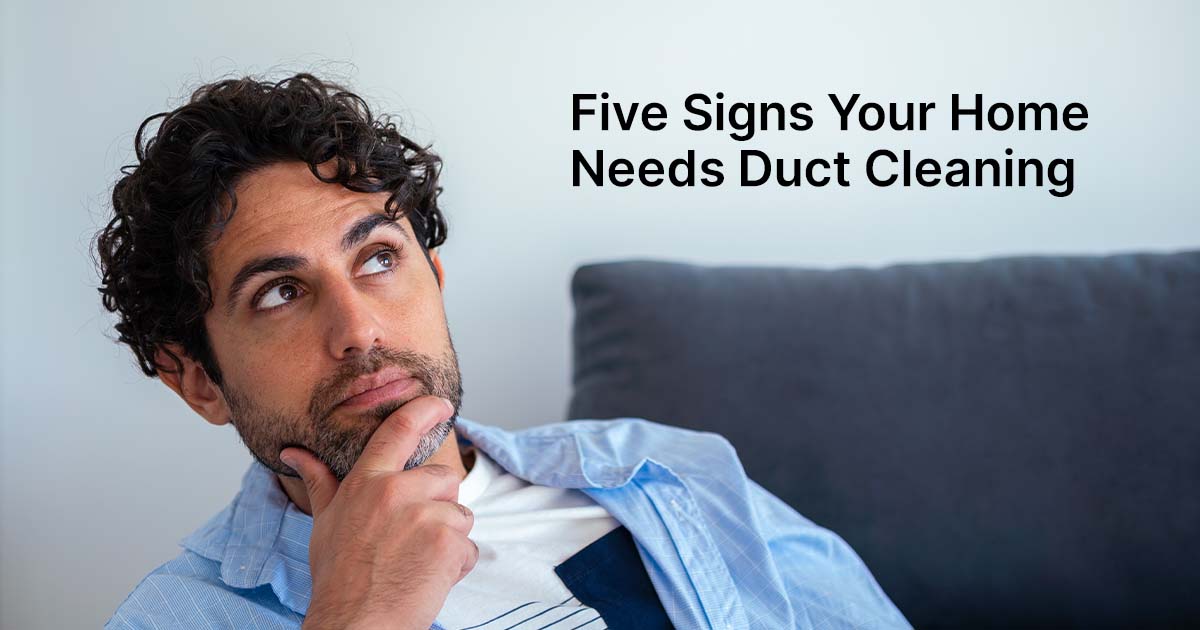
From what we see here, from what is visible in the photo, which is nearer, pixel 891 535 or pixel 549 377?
pixel 891 535

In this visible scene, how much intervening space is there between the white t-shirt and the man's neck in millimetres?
19

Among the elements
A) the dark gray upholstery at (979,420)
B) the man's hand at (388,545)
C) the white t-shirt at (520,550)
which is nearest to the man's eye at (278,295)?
the man's hand at (388,545)

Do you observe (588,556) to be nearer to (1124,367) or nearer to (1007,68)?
(1124,367)

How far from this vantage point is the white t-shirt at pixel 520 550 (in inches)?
49.4

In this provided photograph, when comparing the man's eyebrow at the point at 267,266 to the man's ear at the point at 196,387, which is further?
the man's ear at the point at 196,387

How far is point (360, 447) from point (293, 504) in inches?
8.3

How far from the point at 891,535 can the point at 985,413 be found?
0.23 meters

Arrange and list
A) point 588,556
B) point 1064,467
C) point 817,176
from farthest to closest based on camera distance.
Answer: point 817,176 < point 1064,467 < point 588,556

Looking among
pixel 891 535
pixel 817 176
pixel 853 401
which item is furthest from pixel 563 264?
pixel 891 535

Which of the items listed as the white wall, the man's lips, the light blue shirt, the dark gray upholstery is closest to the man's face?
the man's lips

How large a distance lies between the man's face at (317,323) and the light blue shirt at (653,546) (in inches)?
4.7

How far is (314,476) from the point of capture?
1223 mm

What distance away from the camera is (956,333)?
154cm

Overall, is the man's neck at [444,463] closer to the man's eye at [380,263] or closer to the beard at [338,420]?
the beard at [338,420]
